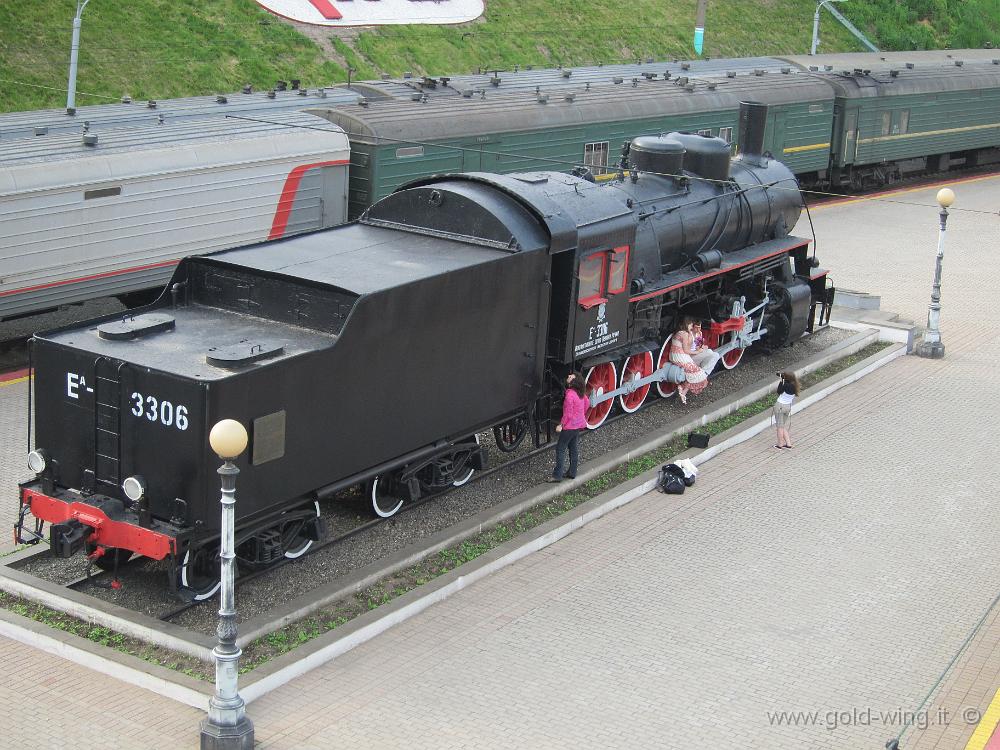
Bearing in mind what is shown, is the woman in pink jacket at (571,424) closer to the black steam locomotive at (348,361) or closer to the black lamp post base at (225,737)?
the black steam locomotive at (348,361)

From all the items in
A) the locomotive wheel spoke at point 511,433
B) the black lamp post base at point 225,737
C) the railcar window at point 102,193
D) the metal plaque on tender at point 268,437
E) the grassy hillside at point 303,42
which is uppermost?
the grassy hillside at point 303,42

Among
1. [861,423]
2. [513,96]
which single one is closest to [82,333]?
[861,423]

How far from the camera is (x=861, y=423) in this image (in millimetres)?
16453

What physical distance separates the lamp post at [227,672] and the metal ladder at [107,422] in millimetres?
1804

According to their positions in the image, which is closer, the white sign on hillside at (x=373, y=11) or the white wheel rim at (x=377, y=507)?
the white wheel rim at (x=377, y=507)

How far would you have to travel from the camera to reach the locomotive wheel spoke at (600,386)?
1516cm

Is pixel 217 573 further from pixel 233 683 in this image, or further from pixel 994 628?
pixel 994 628

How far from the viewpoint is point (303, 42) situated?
3344cm

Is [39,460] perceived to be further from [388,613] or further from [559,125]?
[559,125]

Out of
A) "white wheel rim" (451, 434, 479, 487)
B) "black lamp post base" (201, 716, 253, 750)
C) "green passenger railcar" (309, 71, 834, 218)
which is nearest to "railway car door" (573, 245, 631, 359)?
"white wheel rim" (451, 434, 479, 487)

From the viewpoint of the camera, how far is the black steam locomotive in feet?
32.7

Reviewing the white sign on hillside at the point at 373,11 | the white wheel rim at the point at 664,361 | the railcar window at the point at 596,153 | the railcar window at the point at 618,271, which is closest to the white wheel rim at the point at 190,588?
the railcar window at the point at 618,271

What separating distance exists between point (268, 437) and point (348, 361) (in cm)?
107

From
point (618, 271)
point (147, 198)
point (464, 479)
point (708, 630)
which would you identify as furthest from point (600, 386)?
point (147, 198)
